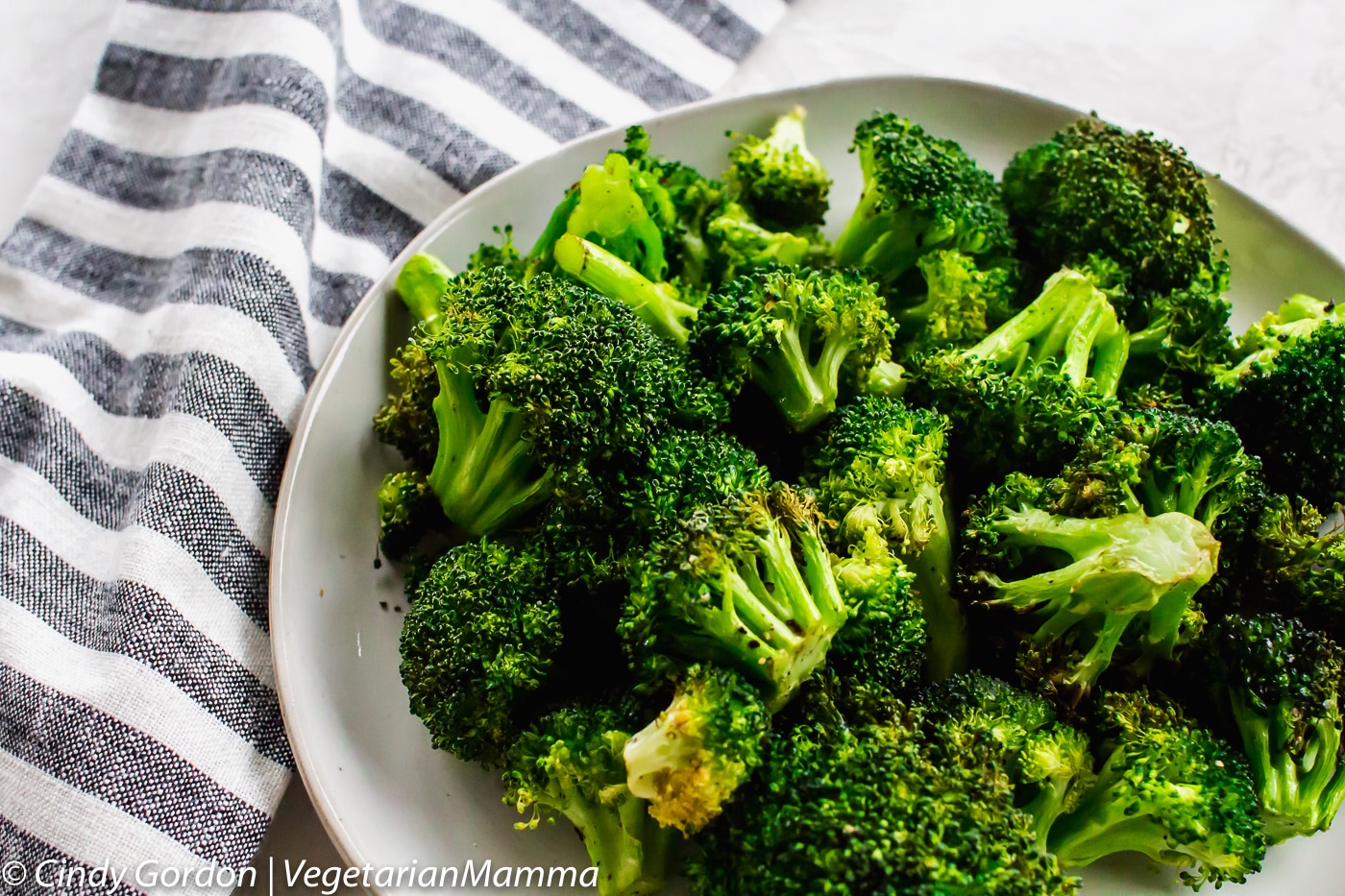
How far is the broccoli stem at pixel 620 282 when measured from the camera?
1.83m

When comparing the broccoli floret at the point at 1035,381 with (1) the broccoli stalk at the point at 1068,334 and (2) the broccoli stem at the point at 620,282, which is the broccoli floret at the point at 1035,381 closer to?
(1) the broccoli stalk at the point at 1068,334

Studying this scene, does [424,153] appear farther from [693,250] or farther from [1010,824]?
[1010,824]

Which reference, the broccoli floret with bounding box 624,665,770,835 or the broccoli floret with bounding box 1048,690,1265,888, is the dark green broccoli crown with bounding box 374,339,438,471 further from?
the broccoli floret with bounding box 1048,690,1265,888

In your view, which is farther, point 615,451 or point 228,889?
point 228,889

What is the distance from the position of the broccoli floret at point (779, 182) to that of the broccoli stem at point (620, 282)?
1.41ft

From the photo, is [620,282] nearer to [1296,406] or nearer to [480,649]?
[480,649]

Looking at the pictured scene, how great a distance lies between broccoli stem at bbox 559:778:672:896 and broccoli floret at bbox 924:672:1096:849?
0.49 metres

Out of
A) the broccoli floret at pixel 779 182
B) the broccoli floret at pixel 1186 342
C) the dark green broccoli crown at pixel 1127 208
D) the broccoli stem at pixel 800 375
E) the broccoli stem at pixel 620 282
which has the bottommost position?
the broccoli stem at pixel 620 282

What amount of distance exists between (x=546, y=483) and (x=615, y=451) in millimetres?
164

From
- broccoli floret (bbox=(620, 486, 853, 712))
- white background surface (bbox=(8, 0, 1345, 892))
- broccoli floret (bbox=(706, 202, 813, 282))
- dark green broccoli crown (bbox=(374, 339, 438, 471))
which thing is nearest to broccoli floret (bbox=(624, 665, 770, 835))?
broccoli floret (bbox=(620, 486, 853, 712))

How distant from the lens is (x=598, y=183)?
6.22 feet

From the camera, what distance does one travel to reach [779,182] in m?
2.13

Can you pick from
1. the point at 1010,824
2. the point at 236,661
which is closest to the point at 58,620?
the point at 236,661

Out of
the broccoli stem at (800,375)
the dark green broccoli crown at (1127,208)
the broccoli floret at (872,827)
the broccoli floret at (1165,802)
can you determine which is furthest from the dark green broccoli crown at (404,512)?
the dark green broccoli crown at (1127,208)
